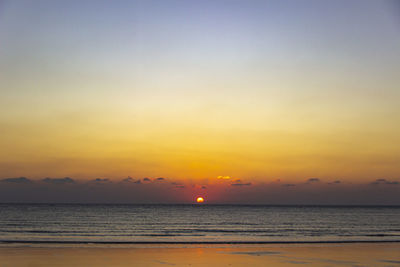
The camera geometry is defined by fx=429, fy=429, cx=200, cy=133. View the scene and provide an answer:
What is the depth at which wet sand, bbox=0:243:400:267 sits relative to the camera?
19.9 m

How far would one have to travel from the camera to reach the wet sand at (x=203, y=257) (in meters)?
19.9

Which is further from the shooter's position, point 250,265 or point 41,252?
point 41,252

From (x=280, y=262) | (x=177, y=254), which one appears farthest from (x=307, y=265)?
(x=177, y=254)

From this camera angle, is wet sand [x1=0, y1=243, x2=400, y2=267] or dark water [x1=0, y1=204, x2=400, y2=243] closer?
wet sand [x1=0, y1=243, x2=400, y2=267]

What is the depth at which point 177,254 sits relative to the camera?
22922 millimetres

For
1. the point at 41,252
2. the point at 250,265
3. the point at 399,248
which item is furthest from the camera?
the point at 399,248

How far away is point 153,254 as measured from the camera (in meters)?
23.1

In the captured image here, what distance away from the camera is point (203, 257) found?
21.9 meters

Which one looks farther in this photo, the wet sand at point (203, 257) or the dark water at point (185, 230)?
the dark water at point (185, 230)

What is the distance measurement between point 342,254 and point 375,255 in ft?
5.88

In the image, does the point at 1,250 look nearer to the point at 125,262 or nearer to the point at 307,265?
the point at 125,262

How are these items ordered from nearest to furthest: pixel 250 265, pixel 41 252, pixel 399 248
A: pixel 250 265 < pixel 41 252 < pixel 399 248

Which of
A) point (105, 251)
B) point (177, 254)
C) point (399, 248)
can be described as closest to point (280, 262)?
point (177, 254)

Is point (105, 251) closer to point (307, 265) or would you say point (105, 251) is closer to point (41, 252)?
point (41, 252)
